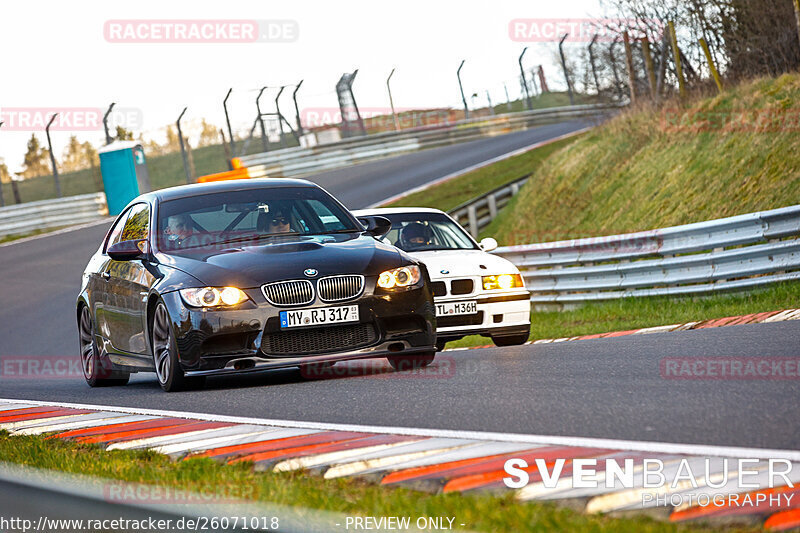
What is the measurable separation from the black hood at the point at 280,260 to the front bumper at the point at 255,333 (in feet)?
0.49

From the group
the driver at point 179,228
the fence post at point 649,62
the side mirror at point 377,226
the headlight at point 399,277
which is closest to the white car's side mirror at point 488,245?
the side mirror at point 377,226

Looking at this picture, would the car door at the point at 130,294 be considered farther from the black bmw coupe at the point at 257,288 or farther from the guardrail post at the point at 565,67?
the guardrail post at the point at 565,67

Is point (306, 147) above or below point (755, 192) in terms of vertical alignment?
above

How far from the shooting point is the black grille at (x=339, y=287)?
25.4 ft

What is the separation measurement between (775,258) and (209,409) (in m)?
6.91

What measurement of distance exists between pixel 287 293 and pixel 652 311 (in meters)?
6.27

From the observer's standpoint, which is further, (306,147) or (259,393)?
(306,147)

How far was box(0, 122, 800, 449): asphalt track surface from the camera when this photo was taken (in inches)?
198

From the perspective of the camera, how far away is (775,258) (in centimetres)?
1163

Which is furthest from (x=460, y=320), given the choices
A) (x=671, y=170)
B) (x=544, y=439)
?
(x=671, y=170)

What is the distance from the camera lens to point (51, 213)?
103ft

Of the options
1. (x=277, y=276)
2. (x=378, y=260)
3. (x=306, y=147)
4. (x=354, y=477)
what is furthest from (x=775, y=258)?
(x=306, y=147)

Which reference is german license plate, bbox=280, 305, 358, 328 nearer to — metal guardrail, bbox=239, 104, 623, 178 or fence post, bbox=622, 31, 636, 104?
fence post, bbox=622, 31, 636, 104

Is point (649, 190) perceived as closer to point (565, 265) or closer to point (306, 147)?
point (565, 265)
